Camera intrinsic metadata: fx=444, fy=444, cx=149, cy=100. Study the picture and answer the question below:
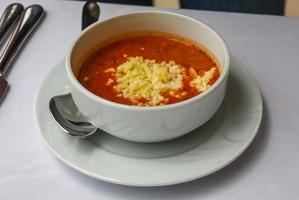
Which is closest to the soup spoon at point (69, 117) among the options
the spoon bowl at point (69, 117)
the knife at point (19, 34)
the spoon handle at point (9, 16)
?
the spoon bowl at point (69, 117)

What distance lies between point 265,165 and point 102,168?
0.27 m

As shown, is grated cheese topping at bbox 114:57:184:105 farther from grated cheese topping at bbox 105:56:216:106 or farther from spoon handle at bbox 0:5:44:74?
spoon handle at bbox 0:5:44:74

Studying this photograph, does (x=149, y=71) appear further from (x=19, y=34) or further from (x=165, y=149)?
(x=19, y=34)

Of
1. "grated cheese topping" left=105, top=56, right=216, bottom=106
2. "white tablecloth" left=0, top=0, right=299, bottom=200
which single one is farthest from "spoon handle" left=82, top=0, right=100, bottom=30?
"grated cheese topping" left=105, top=56, right=216, bottom=106

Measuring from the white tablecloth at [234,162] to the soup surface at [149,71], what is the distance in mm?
136

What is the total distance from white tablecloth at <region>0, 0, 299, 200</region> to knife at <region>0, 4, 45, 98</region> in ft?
0.06

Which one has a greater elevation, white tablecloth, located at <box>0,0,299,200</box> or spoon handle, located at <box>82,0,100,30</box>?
spoon handle, located at <box>82,0,100,30</box>

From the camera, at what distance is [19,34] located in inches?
39.7

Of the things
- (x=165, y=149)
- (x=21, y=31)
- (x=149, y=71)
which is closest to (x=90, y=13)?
(x=21, y=31)

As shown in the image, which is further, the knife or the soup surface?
the knife

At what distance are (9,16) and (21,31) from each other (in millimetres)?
62

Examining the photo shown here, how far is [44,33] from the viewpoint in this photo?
107 centimetres

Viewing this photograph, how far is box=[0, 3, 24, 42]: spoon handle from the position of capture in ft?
3.35

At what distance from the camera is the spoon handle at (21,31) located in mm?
952
